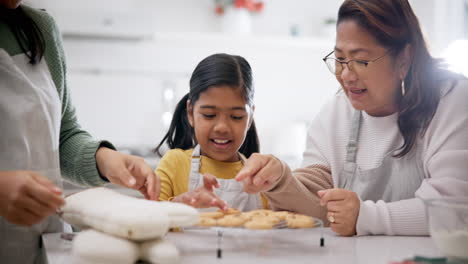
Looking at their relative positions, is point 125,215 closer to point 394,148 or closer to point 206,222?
point 206,222

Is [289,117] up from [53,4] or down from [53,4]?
down

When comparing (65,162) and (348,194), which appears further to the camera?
(65,162)

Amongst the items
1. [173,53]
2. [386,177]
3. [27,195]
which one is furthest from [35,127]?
[173,53]

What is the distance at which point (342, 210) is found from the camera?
1.07 meters

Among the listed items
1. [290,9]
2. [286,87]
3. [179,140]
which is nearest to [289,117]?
[286,87]

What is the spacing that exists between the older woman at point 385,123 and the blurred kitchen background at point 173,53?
6.37 feet

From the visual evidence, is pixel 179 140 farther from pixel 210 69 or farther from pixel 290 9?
pixel 290 9

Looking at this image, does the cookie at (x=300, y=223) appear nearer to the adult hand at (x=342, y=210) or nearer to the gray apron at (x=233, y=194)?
the adult hand at (x=342, y=210)

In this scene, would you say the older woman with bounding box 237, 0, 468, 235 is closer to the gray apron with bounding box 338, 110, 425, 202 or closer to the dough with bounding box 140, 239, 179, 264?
the gray apron with bounding box 338, 110, 425, 202

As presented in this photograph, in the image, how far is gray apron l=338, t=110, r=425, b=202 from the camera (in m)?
1.25

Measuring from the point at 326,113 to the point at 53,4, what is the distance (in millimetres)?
2479

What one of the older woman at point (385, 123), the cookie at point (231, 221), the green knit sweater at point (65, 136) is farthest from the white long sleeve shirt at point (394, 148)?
the green knit sweater at point (65, 136)

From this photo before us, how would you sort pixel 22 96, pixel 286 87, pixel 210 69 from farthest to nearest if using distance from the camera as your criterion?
pixel 286 87, pixel 210 69, pixel 22 96

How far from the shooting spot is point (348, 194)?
109 centimetres
